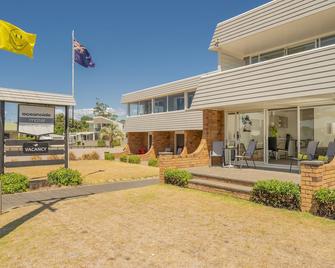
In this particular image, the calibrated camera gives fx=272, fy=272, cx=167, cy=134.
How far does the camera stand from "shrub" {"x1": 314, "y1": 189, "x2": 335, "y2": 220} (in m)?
5.98

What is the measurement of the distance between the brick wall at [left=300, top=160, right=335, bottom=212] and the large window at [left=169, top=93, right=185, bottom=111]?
15279mm

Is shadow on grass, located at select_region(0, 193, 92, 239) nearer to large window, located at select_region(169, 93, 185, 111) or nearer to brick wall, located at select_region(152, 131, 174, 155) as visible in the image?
large window, located at select_region(169, 93, 185, 111)

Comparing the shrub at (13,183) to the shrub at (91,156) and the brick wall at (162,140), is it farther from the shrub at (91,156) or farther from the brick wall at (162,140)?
the shrub at (91,156)

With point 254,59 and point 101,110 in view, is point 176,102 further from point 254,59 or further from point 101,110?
point 101,110

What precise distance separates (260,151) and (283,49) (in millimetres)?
4628

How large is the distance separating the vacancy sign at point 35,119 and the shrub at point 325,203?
9.69 meters

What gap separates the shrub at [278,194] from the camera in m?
6.77

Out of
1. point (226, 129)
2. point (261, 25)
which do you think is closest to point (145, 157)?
point (226, 129)

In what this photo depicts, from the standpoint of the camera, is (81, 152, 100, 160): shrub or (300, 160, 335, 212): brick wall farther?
(81, 152, 100, 160): shrub

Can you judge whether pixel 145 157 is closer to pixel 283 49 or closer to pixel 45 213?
pixel 283 49

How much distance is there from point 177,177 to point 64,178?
4.52 meters

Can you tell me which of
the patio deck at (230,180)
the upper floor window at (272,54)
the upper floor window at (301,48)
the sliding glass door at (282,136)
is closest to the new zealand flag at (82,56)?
the upper floor window at (272,54)

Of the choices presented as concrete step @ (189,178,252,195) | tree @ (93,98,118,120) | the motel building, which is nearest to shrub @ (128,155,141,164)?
the motel building

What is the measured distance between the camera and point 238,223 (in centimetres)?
586
